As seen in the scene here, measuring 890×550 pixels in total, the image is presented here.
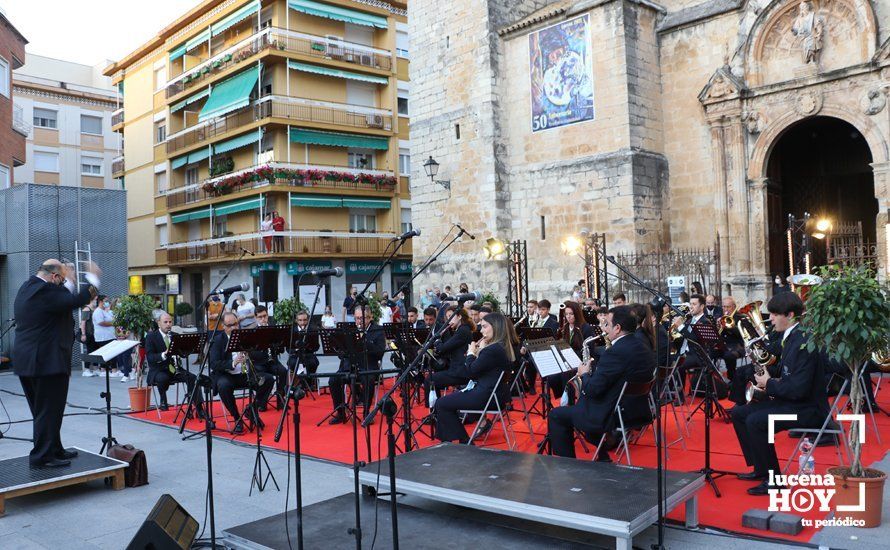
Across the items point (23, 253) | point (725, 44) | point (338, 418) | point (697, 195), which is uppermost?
point (725, 44)

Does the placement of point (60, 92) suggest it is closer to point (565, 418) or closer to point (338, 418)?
point (338, 418)

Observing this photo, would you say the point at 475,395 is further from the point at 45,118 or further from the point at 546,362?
the point at 45,118

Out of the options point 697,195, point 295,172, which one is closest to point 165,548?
point 697,195

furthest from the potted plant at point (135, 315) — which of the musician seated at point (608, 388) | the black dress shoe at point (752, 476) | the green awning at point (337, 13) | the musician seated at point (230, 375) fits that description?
the green awning at point (337, 13)

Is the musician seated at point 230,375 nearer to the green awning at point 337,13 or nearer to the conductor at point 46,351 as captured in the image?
the conductor at point 46,351

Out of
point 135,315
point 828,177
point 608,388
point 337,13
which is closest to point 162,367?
point 135,315

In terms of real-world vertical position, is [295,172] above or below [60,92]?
below

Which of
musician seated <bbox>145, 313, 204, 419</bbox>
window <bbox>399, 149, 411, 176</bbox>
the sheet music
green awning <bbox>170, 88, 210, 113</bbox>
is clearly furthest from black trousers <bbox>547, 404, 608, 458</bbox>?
green awning <bbox>170, 88, 210, 113</bbox>

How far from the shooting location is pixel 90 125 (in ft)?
135

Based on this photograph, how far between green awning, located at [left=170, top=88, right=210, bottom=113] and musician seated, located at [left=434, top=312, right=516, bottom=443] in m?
29.5

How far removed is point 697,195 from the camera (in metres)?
18.8

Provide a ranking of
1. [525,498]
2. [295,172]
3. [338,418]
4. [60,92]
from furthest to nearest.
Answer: [60,92], [295,172], [338,418], [525,498]

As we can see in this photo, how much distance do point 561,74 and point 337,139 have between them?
44.1 ft

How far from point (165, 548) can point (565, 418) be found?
10.6 ft
